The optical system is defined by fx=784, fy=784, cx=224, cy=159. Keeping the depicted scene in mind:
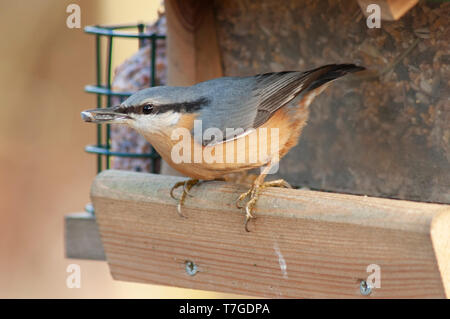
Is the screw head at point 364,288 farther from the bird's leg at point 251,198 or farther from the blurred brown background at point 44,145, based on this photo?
the blurred brown background at point 44,145

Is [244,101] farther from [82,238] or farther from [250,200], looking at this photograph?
[82,238]

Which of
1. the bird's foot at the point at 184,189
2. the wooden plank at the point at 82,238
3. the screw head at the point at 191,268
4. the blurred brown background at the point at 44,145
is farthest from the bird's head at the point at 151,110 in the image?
the blurred brown background at the point at 44,145

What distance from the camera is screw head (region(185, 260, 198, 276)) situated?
8.87ft

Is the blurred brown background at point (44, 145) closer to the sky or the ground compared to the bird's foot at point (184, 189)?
closer to the sky

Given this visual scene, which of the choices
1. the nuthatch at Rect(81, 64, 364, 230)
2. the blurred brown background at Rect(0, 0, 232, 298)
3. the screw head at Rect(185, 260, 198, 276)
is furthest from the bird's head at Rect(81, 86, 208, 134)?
the blurred brown background at Rect(0, 0, 232, 298)

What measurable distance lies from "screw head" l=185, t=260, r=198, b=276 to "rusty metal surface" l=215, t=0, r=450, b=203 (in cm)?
76

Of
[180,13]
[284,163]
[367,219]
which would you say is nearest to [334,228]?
[367,219]

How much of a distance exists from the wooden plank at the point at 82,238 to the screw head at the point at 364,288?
129 centimetres

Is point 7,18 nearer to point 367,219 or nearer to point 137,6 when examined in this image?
point 137,6

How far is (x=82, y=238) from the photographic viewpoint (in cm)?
331

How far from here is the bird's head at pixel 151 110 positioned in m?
2.53

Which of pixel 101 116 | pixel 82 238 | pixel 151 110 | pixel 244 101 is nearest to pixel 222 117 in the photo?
pixel 244 101

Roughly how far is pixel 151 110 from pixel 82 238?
0.97m
